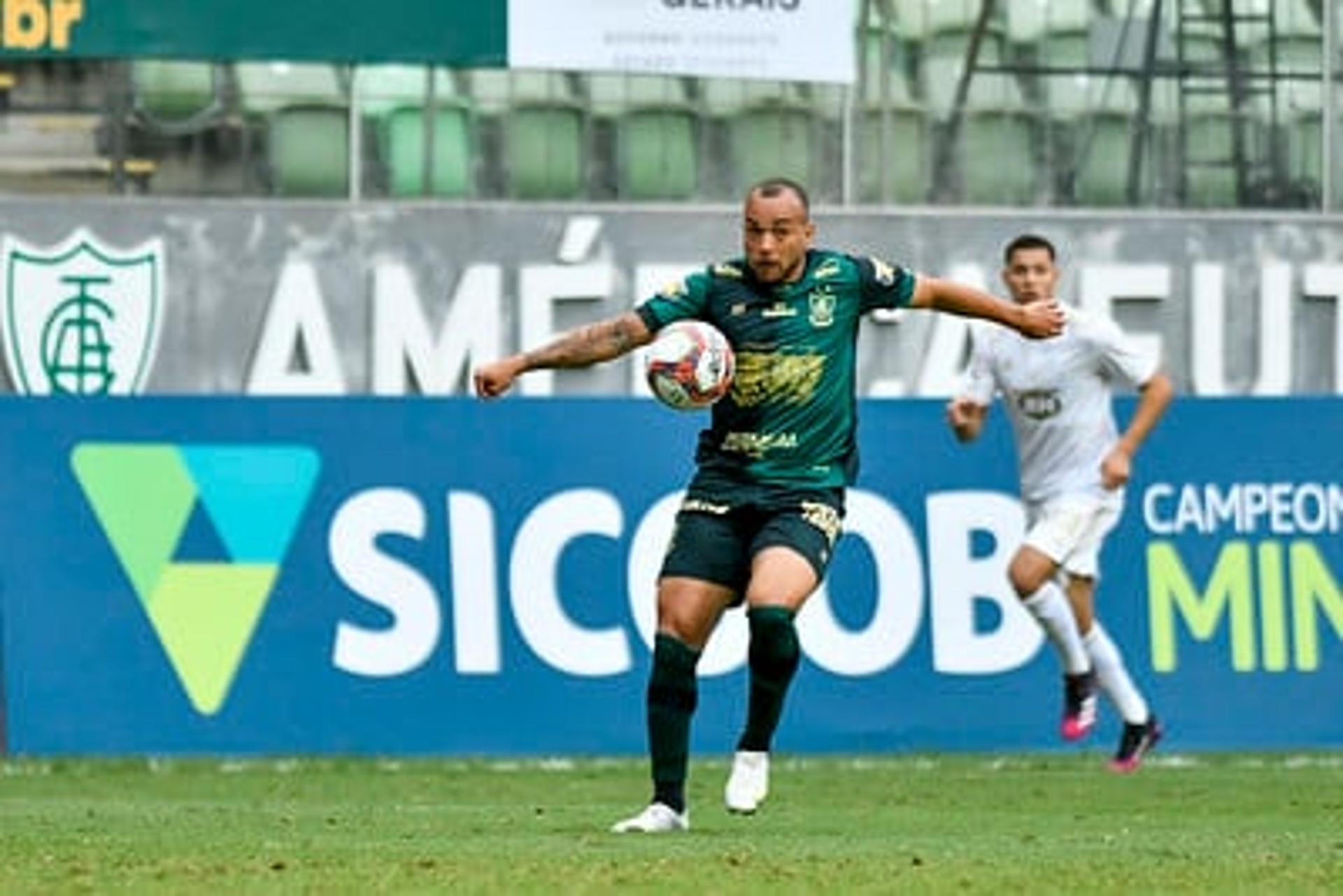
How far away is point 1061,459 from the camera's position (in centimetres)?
1952

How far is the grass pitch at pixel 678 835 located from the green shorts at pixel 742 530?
2.83 feet

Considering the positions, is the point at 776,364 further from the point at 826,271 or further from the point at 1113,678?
the point at 1113,678

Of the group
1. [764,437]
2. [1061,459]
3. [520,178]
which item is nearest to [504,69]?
[520,178]

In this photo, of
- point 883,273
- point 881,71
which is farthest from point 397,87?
point 883,273

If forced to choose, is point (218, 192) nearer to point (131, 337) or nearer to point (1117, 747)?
point (131, 337)

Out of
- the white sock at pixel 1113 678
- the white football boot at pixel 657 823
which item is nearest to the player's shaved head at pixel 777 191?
the white football boot at pixel 657 823

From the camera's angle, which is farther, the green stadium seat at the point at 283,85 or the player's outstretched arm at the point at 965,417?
the green stadium seat at the point at 283,85

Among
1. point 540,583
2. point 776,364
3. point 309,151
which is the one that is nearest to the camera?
point 776,364

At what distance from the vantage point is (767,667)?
1447cm

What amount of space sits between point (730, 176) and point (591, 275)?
3.82 feet

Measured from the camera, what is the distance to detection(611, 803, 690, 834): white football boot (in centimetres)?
1422

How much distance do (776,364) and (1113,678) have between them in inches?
204

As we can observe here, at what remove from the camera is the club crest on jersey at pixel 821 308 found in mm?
14625

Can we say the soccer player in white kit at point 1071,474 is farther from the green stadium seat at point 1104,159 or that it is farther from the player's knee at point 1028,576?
the green stadium seat at point 1104,159
